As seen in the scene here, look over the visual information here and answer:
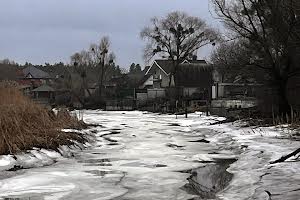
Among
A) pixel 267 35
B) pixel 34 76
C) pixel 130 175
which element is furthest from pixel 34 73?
pixel 130 175

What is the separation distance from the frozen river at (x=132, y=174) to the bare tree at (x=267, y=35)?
9.21 metres

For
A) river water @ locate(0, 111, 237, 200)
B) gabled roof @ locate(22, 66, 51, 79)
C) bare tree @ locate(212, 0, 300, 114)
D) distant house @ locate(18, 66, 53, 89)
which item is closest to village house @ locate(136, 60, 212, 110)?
bare tree @ locate(212, 0, 300, 114)

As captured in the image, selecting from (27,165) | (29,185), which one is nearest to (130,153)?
(27,165)

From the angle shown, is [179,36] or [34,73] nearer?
[179,36]

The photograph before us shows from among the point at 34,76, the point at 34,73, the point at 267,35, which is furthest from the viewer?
the point at 34,73

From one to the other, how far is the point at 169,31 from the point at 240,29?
48.9 meters

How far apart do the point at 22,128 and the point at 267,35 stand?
1703 cm

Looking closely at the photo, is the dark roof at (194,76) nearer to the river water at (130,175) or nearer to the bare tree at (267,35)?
the bare tree at (267,35)

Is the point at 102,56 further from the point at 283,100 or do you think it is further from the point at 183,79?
the point at 283,100

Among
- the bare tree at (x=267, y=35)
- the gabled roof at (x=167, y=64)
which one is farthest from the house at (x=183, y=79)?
the bare tree at (x=267, y=35)

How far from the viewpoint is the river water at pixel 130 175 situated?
11.0 metres

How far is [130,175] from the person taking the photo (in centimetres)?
1356

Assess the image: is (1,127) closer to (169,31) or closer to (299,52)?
(299,52)

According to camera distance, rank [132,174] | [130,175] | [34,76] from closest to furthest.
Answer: [130,175]
[132,174]
[34,76]
